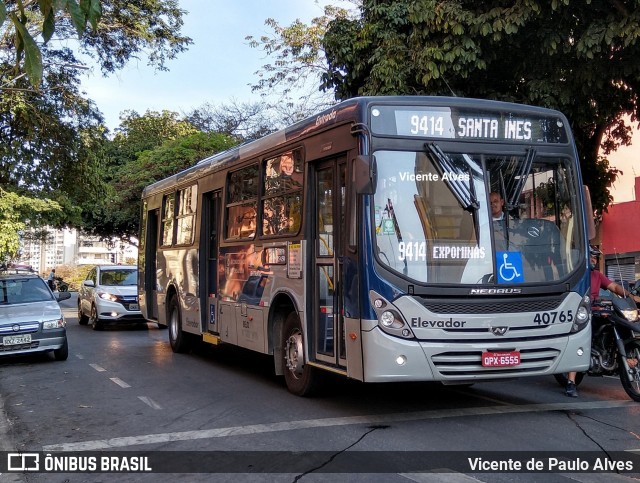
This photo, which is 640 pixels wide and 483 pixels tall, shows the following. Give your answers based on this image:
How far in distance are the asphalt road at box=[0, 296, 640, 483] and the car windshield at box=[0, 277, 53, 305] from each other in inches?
82.6

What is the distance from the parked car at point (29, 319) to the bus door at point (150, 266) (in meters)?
2.38

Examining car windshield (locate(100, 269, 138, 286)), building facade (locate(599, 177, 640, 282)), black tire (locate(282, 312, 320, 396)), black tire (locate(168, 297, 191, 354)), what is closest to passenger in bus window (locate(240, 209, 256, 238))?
black tire (locate(282, 312, 320, 396))

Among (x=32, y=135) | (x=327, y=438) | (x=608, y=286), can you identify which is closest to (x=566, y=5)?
(x=608, y=286)

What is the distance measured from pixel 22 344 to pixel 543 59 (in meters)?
10.1

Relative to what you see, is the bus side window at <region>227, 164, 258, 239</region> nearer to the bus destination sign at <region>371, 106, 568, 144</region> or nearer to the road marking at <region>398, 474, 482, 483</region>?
the bus destination sign at <region>371, 106, 568, 144</region>

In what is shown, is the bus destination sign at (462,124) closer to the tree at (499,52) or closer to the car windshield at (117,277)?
the tree at (499,52)

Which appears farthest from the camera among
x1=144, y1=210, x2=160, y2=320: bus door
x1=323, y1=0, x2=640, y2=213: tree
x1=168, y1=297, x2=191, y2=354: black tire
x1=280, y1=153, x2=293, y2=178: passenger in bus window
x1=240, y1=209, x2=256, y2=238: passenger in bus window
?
x1=144, y1=210, x2=160, y2=320: bus door

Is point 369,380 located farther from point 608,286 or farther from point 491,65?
point 491,65

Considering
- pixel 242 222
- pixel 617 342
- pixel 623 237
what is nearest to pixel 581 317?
pixel 617 342

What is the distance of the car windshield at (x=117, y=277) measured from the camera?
19.7 metres

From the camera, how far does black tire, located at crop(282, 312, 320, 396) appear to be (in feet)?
27.3

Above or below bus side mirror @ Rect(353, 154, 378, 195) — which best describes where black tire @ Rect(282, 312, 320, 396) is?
below

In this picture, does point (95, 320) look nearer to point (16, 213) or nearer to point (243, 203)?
point (16, 213)

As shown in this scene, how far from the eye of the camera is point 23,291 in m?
13.1
